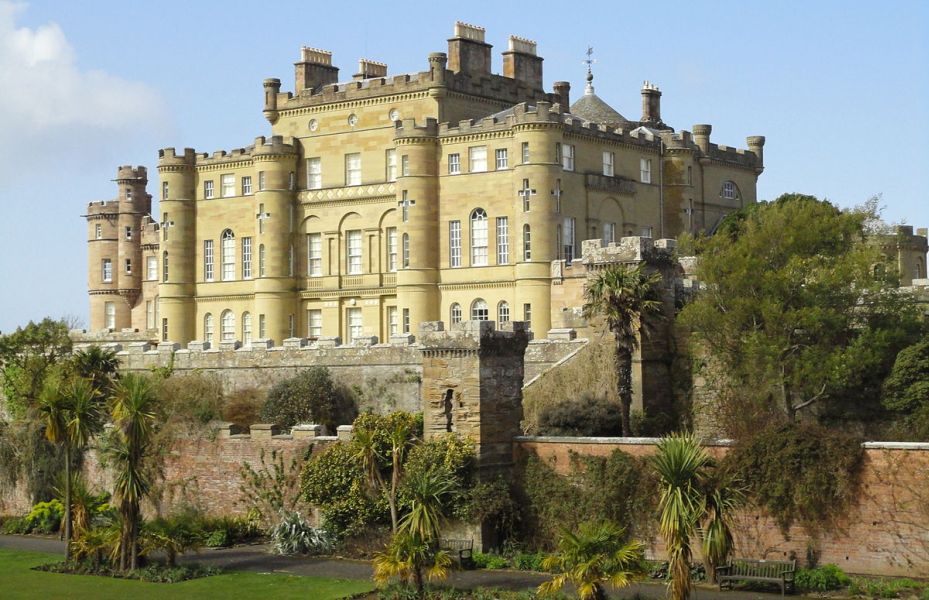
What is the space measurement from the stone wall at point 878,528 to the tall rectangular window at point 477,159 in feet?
87.2

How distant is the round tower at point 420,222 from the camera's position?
2172 inches

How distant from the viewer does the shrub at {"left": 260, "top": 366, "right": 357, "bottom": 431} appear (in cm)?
4500

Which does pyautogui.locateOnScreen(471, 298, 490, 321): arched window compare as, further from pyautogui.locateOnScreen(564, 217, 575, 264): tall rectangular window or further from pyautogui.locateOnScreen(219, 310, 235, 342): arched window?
→ pyautogui.locateOnScreen(219, 310, 235, 342): arched window

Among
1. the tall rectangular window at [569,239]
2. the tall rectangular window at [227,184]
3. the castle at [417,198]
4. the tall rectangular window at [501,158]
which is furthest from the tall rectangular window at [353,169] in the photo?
the tall rectangular window at [569,239]

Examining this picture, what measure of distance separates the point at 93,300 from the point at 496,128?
3010 cm

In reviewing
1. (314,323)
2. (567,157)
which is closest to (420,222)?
(567,157)

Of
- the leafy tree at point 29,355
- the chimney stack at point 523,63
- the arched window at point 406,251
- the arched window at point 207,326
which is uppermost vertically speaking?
the chimney stack at point 523,63

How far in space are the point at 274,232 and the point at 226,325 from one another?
15.7 ft

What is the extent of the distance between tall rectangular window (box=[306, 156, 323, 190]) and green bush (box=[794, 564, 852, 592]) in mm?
36138

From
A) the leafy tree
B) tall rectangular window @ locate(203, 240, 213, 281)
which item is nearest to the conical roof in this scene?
tall rectangular window @ locate(203, 240, 213, 281)

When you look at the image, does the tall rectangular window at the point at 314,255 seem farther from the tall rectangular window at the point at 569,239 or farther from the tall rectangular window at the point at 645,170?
the tall rectangular window at the point at 645,170

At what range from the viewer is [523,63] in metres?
61.3

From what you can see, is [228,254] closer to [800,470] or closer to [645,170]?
[645,170]

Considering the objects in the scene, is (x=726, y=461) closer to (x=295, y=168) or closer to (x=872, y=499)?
(x=872, y=499)
